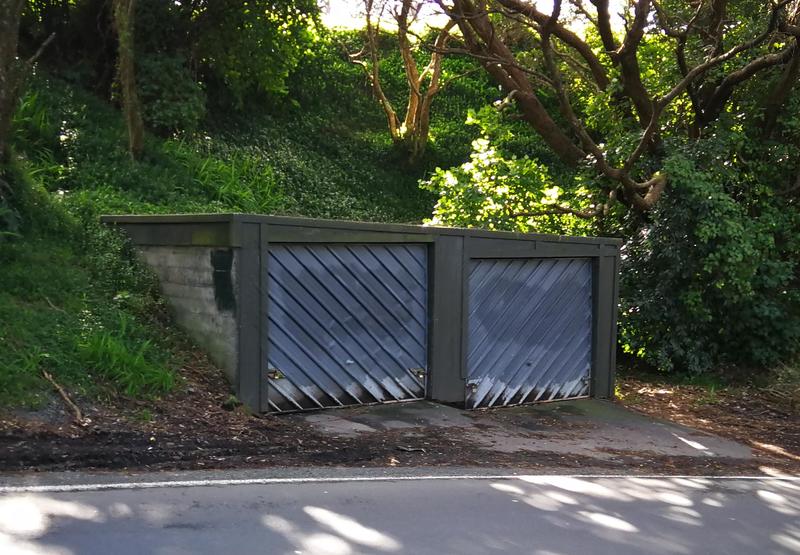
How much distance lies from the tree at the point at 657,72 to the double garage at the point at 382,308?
3.55 m

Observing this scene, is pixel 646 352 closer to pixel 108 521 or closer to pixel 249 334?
pixel 249 334

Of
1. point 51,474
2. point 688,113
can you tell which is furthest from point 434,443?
point 688,113

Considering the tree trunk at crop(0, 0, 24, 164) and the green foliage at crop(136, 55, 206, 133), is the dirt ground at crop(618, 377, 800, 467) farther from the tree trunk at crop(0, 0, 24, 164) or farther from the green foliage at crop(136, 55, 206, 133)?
the green foliage at crop(136, 55, 206, 133)

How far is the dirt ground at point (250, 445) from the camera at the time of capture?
265 inches

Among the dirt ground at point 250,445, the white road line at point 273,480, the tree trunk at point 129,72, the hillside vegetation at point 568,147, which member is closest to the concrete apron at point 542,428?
the dirt ground at point 250,445

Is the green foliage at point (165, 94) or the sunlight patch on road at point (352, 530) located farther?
the green foliage at point (165, 94)

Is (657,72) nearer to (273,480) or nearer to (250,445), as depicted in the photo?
(250,445)

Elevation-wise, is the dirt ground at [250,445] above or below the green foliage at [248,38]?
below

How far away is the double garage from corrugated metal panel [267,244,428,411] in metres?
0.01

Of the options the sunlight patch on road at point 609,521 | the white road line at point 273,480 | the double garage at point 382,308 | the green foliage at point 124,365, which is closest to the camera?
the white road line at point 273,480

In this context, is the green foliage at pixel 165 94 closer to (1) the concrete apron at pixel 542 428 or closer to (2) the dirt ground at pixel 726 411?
(1) the concrete apron at pixel 542 428

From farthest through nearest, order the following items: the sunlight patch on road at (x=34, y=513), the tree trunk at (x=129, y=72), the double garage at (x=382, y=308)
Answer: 1. the tree trunk at (x=129, y=72)
2. the double garage at (x=382, y=308)
3. the sunlight patch on road at (x=34, y=513)

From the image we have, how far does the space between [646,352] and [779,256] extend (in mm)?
3115

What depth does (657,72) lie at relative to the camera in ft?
57.0
